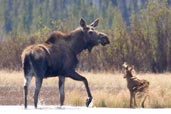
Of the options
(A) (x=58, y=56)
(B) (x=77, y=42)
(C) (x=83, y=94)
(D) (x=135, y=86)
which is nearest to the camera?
(D) (x=135, y=86)

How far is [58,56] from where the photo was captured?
1836cm

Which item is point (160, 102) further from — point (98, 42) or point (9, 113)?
point (9, 113)

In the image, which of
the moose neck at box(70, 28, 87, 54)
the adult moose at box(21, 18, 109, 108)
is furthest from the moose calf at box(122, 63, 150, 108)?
the moose neck at box(70, 28, 87, 54)

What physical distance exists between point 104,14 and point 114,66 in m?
73.4

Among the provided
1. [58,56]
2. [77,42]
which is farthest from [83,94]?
[58,56]

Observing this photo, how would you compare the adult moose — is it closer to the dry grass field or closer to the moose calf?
the moose calf

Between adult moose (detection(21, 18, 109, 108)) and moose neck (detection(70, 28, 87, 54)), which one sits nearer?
adult moose (detection(21, 18, 109, 108))

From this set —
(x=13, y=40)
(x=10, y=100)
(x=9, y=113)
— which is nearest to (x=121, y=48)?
(x=13, y=40)

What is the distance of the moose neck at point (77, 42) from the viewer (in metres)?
18.9

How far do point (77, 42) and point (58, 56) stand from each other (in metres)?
0.81

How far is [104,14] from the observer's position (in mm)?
119688

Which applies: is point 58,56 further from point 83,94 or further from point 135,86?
point 83,94

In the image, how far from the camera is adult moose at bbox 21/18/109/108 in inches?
702

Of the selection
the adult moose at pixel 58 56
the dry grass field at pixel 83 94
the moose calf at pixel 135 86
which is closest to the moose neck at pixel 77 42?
the adult moose at pixel 58 56
